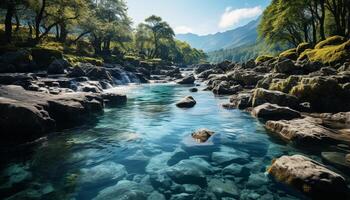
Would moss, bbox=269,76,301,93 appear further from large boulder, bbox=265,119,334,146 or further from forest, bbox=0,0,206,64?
forest, bbox=0,0,206,64

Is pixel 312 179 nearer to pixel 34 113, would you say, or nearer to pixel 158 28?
pixel 34 113

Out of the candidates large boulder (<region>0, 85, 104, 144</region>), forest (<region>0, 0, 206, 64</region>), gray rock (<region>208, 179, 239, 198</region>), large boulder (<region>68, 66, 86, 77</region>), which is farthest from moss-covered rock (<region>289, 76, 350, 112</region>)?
forest (<region>0, 0, 206, 64</region>)

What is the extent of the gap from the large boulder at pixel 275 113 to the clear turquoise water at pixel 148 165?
1507 millimetres

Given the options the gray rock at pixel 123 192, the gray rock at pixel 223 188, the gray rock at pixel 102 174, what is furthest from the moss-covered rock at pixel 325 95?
the gray rock at pixel 123 192

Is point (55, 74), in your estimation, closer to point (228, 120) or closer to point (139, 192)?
point (228, 120)

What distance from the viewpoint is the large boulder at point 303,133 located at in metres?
11.3

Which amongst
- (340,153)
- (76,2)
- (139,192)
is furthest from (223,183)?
(76,2)

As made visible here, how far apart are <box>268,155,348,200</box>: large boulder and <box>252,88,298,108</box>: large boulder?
1097 cm

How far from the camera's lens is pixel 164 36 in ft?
352

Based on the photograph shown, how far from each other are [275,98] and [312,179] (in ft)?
40.3

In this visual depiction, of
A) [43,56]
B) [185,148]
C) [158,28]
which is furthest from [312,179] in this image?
[158,28]

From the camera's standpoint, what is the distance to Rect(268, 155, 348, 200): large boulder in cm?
695

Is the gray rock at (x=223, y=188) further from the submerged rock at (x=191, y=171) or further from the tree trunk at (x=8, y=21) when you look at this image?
the tree trunk at (x=8, y=21)

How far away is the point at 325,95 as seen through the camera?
58.4 ft
